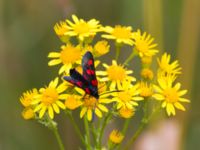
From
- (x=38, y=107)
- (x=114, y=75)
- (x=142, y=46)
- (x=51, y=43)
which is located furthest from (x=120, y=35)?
Answer: (x=51, y=43)

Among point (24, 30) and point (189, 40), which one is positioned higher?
point (24, 30)

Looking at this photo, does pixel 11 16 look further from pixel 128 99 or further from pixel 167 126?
pixel 128 99

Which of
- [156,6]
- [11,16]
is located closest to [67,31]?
[156,6]

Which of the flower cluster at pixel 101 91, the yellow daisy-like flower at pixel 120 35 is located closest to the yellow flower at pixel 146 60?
the flower cluster at pixel 101 91

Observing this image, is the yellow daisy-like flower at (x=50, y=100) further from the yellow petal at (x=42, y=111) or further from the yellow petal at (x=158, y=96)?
the yellow petal at (x=158, y=96)

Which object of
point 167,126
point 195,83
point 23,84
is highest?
point 23,84

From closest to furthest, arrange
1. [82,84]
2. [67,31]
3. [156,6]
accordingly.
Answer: [82,84] → [67,31] → [156,6]

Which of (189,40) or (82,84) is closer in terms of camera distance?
(82,84)

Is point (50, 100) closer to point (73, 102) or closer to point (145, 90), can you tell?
point (73, 102)
